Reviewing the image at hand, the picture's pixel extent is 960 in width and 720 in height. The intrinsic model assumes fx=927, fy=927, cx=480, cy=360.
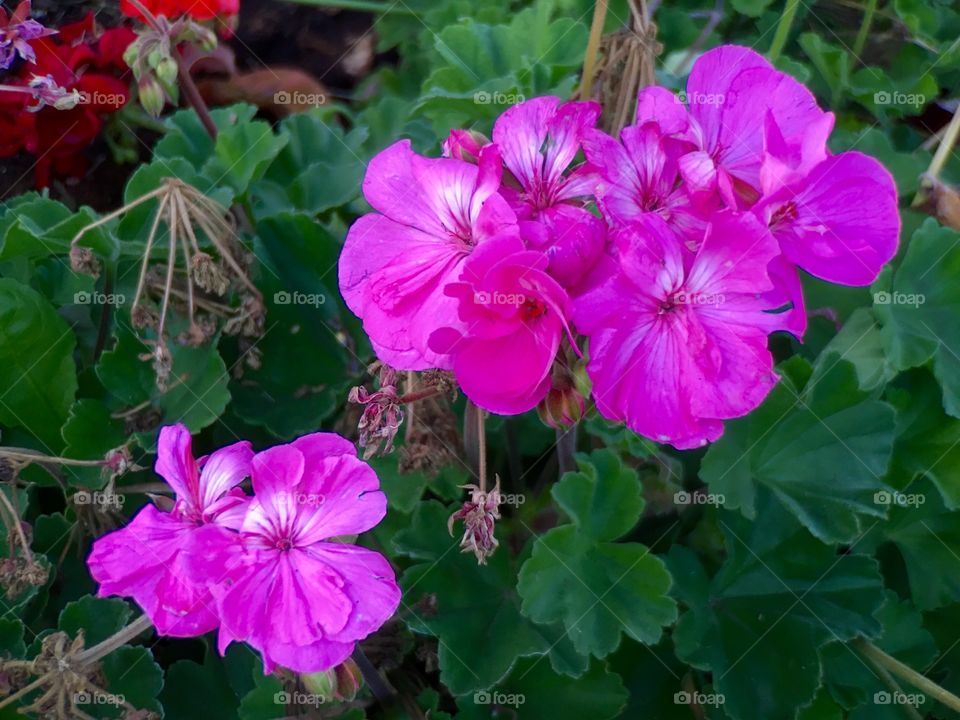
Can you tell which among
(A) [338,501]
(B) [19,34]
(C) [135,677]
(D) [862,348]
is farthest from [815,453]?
(B) [19,34]

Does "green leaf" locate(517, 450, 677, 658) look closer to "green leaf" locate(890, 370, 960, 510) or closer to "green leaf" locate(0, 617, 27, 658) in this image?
"green leaf" locate(890, 370, 960, 510)

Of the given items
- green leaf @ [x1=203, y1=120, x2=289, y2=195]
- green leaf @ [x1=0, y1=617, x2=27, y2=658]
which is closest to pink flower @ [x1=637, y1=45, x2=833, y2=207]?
green leaf @ [x1=203, y1=120, x2=289, y2=195]

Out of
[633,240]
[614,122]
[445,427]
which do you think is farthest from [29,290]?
[633,240]

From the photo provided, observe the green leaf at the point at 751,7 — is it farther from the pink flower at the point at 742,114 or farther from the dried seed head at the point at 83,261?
the dried seed head at the point at 83,261

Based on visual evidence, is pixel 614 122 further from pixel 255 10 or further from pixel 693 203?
pixel 255 10

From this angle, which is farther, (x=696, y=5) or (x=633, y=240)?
(x=696, y=5)

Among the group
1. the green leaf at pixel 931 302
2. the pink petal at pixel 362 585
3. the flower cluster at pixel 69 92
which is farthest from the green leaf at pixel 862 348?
the flower cluster at pixel 69 92
